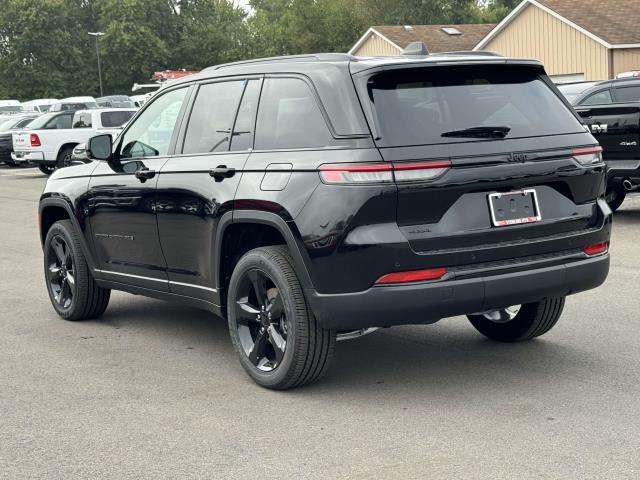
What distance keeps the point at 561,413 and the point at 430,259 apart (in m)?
0.96

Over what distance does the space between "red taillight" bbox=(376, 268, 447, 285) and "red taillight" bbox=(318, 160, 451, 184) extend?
448mm

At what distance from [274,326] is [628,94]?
31.7 ft

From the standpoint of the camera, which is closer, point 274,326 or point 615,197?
point 274,326

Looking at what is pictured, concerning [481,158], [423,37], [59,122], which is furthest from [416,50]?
[423,37]

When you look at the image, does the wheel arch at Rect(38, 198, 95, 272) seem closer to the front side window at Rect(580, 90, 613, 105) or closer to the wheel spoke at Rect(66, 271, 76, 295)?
the wheel spoke at Rect(66, 271, 76, 295)

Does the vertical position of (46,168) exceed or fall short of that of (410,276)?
it falls short

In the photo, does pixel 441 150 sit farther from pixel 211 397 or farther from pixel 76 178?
pixel 76 178

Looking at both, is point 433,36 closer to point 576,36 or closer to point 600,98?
point 576,36

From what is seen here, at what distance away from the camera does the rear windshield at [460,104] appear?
5.34 metres

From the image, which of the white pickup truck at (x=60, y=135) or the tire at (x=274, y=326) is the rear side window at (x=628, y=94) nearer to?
the tire at (x=274, y=326)

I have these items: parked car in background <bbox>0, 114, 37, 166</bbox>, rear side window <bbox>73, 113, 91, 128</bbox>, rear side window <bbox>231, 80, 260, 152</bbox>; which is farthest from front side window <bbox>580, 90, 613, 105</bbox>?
parked car in background <bbox>0, 114, 37, 166</bbox>

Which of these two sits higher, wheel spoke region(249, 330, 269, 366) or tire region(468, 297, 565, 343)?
wheel spoke region(249, 330, 269, 366)

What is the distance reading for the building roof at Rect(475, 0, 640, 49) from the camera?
→ 145ft

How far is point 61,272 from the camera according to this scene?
808cm
